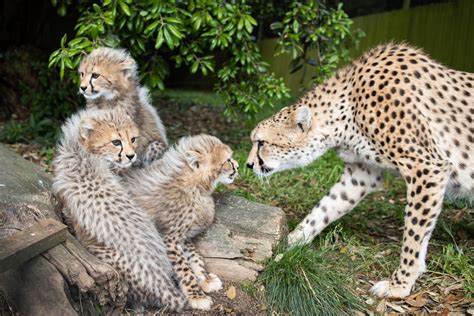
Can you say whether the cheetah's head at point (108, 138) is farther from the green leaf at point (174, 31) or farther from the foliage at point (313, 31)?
the foliage at point (313, 31)

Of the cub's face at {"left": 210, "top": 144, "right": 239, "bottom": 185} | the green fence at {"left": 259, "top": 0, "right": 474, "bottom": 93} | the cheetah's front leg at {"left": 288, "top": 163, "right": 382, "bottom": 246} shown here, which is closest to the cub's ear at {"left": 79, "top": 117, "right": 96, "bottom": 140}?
the cub's face at {"left": 210, "top": 144, "right": 239, "bottom": 185}

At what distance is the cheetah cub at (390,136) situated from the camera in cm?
323

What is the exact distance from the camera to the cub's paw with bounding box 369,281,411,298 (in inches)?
127

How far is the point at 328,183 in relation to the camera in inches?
205

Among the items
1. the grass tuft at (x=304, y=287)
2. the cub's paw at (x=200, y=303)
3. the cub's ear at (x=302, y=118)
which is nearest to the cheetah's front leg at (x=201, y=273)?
the cub's paw at (x=200, y=303)

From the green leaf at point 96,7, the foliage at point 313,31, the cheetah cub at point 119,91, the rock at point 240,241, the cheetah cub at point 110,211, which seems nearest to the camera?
the cheetah cub at point 110,211

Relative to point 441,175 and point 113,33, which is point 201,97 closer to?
point 113,33

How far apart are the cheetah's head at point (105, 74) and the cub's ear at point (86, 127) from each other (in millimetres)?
771

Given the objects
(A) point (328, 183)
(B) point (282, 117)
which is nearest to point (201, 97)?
(A) point (328, 183)

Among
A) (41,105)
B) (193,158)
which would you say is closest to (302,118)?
(193,158)

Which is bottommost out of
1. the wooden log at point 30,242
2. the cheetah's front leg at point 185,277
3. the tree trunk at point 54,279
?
the cheetah's front leg at point 185,277

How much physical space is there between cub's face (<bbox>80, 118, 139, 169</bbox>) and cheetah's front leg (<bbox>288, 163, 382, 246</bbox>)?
141cm

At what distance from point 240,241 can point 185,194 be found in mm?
447

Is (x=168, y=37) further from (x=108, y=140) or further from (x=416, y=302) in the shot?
(x=416, y=302)
